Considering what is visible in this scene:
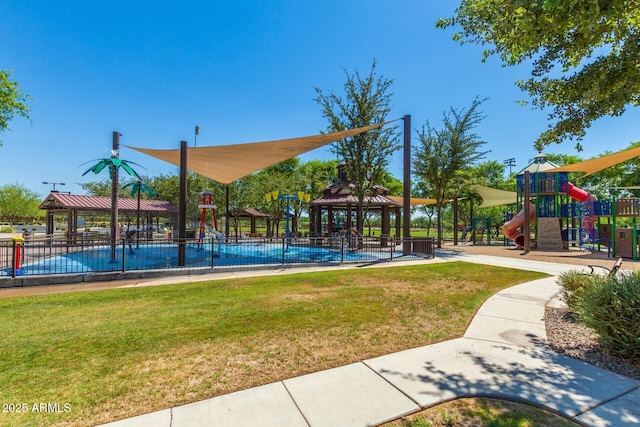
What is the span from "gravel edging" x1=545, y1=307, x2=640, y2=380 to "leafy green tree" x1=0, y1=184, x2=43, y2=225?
2899 inches

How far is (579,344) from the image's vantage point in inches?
161

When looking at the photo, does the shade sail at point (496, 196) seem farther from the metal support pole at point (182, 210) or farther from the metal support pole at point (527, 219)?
the metal support pole at point (182, 210)

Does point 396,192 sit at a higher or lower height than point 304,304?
higher

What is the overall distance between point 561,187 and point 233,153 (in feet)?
66.3

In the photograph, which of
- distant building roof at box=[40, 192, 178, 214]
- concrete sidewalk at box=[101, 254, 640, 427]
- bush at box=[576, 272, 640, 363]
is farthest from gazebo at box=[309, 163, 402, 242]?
concrete sidewalk at box=[101, 254, 640, 427]

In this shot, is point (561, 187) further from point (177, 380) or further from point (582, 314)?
point (177, 380)

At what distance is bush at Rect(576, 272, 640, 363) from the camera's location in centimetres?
352

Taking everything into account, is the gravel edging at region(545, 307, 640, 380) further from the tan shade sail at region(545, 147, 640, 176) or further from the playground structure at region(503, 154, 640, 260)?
the playground structure at region(503, 154, 640, 260)

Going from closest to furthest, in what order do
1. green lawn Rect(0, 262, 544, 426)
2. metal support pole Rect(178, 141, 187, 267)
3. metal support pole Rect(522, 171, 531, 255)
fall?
green lawn Rect(0, 262, 544, 426) < metal support pole Rect(178, 141, 187, 267) < metal support pole Rect(522, 171, 531, 255)

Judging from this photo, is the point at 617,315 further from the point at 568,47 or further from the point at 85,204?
the point at 85,204

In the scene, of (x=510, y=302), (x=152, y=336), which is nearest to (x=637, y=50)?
(x=510, y=302)

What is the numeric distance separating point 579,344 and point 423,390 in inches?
114

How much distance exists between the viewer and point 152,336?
13.6ft

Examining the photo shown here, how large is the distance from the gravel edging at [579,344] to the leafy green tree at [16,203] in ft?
242
